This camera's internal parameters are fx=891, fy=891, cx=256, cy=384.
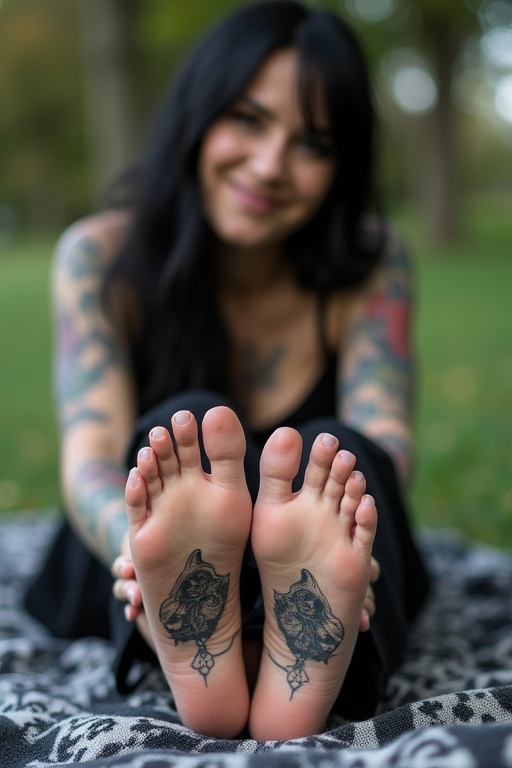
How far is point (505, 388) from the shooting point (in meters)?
4.37

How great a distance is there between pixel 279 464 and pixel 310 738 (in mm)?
325

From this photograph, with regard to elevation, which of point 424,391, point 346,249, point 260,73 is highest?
point 260,73

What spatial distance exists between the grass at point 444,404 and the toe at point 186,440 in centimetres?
160

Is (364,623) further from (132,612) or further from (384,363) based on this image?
(384,363)

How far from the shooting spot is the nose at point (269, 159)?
1752 mm

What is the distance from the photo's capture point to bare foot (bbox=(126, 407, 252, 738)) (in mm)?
1068

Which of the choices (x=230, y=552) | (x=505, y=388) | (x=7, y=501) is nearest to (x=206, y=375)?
(x=230, y=552)

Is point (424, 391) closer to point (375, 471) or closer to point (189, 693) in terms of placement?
point (375, 471)

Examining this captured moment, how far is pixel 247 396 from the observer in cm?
203

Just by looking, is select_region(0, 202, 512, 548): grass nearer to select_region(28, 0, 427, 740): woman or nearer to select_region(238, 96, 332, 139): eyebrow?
select_region(28, 0, 427, 740): woman

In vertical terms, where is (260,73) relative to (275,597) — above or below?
above

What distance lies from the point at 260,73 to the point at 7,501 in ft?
6.41

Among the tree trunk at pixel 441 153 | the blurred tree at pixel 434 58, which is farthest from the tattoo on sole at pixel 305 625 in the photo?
the tree trunk at pixel 441 153

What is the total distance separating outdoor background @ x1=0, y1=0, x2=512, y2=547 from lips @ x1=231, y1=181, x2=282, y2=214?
0.44 metres
